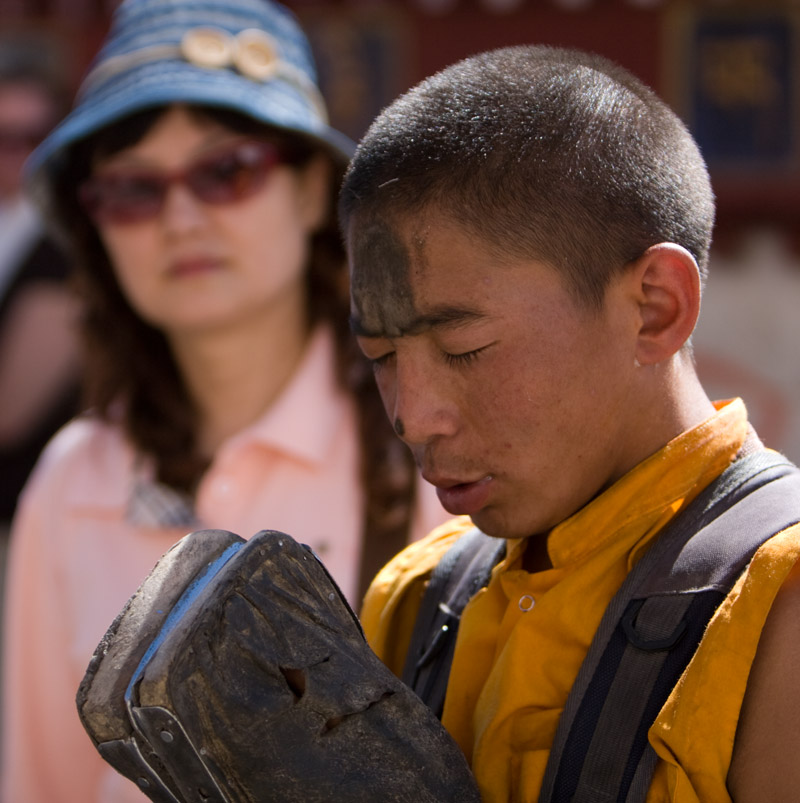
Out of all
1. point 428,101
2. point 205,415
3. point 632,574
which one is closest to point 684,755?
point 632,574

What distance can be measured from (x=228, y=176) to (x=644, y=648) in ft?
5.01

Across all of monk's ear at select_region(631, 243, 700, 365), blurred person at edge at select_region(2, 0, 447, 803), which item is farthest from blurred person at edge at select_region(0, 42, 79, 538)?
monk's ear at select_region(631, 243, 700, 365)

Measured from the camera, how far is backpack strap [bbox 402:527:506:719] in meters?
1.43

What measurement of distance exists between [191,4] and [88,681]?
1823 millimetres

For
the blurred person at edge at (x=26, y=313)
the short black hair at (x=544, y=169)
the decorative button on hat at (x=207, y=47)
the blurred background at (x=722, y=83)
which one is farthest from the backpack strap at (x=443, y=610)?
the blurred background at (x=722, y=83)

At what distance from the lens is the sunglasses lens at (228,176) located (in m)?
2.37

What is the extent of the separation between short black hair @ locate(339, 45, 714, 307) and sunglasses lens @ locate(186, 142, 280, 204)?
106cm

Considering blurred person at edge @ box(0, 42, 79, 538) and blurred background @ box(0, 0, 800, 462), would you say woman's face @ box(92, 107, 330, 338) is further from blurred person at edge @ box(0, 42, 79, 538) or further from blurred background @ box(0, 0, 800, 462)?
blurred background @ box(0, 0, 800, 462)

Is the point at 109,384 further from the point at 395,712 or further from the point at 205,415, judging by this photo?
the point at 395,712

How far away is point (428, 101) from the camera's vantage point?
1.35 meters

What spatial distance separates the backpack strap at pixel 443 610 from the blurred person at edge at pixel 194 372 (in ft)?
2.39

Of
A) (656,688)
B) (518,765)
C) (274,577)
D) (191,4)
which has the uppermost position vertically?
(191,4)

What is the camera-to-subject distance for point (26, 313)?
3805 mm

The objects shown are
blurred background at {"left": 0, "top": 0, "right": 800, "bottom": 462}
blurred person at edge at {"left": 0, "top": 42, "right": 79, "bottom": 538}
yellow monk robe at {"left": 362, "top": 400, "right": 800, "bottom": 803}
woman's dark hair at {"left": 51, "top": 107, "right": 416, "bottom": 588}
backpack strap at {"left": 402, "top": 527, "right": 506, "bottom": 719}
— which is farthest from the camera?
blurred background at {"left": 0, "top": 0, "right": 800, "bottom": 462}
